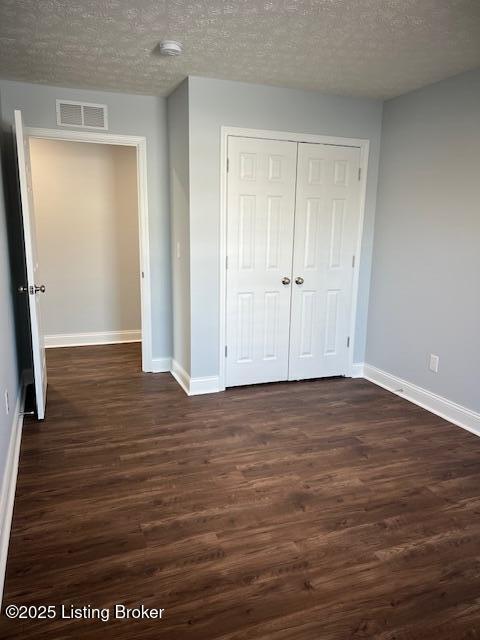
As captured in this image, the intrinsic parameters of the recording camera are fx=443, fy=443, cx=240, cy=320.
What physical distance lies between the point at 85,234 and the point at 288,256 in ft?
8.55

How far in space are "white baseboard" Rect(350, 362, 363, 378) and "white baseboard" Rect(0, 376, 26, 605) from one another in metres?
2.94

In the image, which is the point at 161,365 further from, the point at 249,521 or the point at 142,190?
the point at 249,521

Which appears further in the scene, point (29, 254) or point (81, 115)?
point (81, 115)

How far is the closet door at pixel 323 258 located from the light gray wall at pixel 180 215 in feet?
3.12

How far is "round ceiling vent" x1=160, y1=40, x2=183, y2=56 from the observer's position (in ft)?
8.61

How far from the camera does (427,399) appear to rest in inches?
141

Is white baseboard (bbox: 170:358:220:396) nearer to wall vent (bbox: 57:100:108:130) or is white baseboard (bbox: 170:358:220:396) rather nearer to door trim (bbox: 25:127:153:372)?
door trim (bbox: 25:127:153:372)

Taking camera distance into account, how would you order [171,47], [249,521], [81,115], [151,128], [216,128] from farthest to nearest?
1. [151,128]
2. [81,115]
3. [216,128]
4. [171,47]
5. [249,521]

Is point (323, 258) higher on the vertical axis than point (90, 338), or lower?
higher

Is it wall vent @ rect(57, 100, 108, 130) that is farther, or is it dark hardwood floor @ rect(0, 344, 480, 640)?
wall vent @ rect(57, 100, 108, 130)

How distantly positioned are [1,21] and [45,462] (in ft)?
8.10

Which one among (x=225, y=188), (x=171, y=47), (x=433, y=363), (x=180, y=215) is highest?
(x=171, y=47)

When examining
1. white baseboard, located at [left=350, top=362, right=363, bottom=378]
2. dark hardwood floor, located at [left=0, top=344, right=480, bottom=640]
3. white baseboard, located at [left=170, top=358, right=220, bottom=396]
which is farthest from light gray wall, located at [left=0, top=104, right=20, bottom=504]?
white baseboard, located at [left=350, top=362, right=363, bottom=378]

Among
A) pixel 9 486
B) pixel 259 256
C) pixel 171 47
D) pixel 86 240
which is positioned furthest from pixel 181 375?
pixel 171 47
